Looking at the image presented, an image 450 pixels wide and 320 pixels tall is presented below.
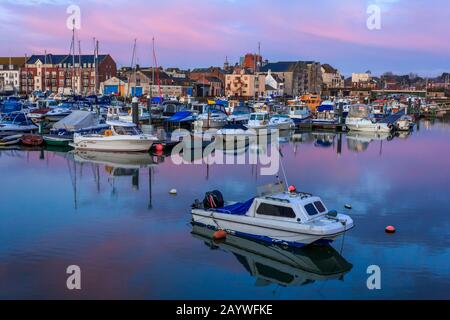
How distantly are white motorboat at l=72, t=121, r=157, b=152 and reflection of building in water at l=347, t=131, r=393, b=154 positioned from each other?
16372 millimetres

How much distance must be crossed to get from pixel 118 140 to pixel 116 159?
2526mm

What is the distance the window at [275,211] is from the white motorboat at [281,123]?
36.7m

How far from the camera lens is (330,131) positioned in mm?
57688

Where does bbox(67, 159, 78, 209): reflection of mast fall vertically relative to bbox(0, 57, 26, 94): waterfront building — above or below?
below

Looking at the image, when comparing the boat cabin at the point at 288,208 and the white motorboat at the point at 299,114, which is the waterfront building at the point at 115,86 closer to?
the white motorboat at the point at 299,114

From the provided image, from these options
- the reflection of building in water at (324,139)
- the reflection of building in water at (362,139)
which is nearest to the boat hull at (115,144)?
the reflection of building in water at (324,139)

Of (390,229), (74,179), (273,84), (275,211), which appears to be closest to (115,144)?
(74,179)

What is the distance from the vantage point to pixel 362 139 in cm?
4953

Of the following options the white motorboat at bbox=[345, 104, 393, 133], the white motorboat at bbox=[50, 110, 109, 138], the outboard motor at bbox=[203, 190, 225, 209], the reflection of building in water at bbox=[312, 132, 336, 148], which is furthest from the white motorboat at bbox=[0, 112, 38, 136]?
the white motorboat at bbox=[345, 104, 393, 133]

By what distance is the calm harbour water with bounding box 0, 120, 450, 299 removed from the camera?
43.0ft

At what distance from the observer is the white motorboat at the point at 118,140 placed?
35.8m

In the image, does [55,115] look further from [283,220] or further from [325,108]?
[283,220]

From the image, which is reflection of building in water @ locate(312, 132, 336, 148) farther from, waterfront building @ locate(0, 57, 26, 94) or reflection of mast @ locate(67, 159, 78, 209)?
waterfront building @ locate(0, 57, 26, 94)
